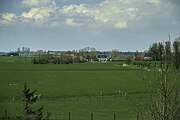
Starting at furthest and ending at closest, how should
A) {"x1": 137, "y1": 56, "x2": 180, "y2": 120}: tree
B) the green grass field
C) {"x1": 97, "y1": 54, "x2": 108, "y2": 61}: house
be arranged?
{"x1": 97, "y1": 54, "x2": 108, "y2": 61}: house → the green grass field → {"x1": 137, "y1": 56, "x2": 180, "y2": 120}: tree

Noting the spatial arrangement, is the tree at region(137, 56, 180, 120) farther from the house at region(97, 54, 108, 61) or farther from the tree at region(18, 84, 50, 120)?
the house at region(97, 54, 108, 61)

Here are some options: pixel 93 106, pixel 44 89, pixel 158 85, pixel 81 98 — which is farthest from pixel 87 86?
pixel 158 85

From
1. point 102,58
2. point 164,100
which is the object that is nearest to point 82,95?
point 164,100

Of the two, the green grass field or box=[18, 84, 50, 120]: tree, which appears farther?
the green grass field

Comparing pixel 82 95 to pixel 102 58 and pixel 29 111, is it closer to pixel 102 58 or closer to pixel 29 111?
pixel 29 111

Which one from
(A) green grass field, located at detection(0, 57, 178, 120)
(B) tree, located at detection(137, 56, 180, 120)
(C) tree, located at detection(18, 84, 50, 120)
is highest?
(B) tree, located at detection(137, 56, 180, 120)

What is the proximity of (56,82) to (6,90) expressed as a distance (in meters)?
11.9

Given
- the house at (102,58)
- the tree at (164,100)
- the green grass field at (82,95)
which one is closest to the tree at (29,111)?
the tree at (164,100)

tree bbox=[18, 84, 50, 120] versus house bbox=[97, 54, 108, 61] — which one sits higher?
house bbox=[97, 54, 108, 61]

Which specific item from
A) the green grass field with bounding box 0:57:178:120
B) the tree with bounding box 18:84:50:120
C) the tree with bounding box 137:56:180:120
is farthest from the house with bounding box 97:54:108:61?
the tree with bounding box 137:56:180:120

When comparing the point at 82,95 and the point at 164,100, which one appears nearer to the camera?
the point at 164,100

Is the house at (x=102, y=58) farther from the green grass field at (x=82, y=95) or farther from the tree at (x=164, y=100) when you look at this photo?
the tree at (x=164, y=100)

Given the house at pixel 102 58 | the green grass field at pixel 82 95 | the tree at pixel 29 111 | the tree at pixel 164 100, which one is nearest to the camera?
the tree at pixel 164 100

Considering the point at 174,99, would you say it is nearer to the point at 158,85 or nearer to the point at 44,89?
the point at 158,85
